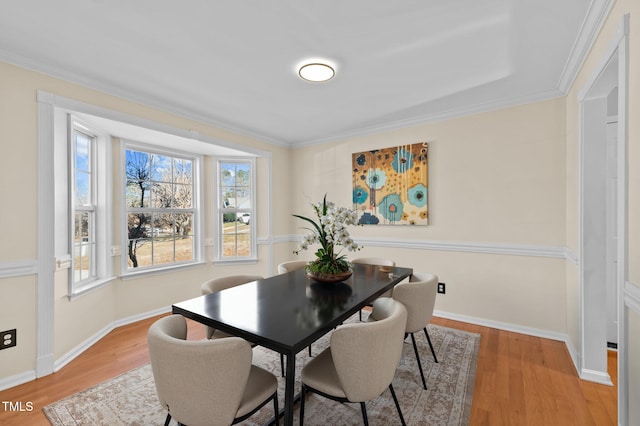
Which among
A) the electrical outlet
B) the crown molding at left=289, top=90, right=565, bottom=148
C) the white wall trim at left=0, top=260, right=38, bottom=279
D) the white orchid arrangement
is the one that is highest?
the crown molding at left=289, top=90, right=565, bottom=148

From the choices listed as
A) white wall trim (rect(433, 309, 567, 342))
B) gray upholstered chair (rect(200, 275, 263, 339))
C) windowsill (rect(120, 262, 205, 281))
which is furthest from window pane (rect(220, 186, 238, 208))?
white wall trim (rect(433, 309, 567, 342))

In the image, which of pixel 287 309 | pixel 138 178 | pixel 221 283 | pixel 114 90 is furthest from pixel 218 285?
pixel 138 178

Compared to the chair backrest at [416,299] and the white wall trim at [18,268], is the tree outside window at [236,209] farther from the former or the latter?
the chair backrest at [416,299]

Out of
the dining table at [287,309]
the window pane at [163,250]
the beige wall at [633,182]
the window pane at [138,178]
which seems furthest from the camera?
the window pane at [163,250]

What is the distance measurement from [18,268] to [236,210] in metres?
2.53

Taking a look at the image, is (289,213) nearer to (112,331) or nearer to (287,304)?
(112,331)

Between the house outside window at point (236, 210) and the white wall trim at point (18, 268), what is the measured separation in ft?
7.11

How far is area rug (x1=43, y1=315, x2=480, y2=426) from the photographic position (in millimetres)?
1803

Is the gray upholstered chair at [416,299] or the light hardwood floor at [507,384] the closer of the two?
the light hardwood floor at [507,384]

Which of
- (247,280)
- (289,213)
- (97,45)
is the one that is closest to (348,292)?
(247,280)

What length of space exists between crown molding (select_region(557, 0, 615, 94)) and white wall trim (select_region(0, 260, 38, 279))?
4.30 metres

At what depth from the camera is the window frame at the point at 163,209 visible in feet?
11.2

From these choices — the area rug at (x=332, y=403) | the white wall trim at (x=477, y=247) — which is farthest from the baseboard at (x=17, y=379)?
the white wall trim at (x=477, y=247)

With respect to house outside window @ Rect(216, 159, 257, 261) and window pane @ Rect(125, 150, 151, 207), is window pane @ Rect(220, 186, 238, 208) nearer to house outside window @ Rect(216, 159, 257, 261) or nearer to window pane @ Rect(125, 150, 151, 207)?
house outside window @ Rect(216, 159, 257, 261)
